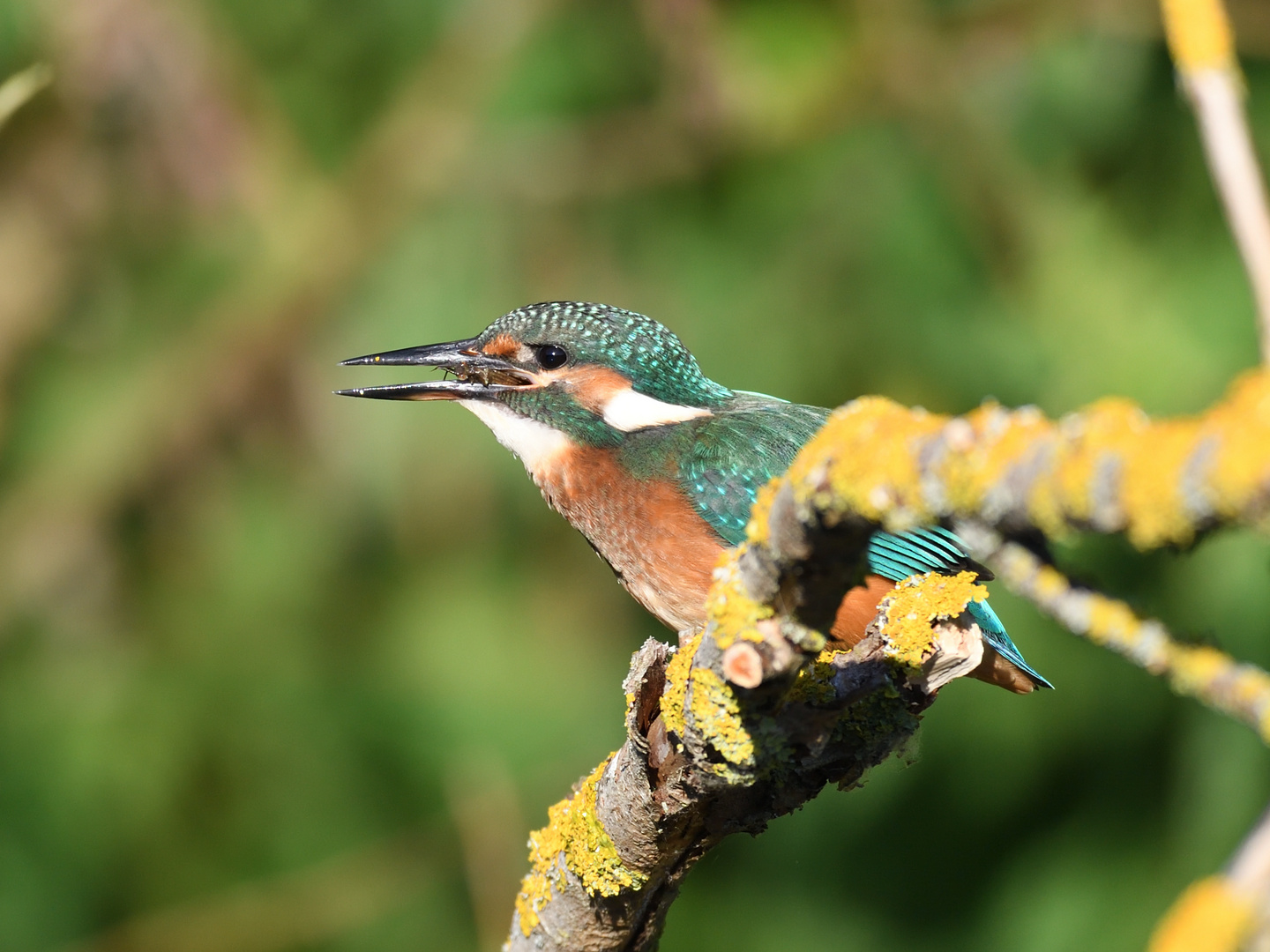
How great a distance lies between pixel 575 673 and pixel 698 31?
2.13 meters

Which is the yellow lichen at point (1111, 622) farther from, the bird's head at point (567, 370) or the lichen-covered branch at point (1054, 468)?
the bird's head at point (567, 370)

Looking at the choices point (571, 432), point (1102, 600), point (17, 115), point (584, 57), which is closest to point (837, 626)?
point (571, 432)

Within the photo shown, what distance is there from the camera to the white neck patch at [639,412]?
2758mm

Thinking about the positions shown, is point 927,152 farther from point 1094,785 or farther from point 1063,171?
point 1094,785

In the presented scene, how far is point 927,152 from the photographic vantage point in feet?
12.3

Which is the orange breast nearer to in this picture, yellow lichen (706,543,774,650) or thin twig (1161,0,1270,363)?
yellow lichen (706,543,774,650)

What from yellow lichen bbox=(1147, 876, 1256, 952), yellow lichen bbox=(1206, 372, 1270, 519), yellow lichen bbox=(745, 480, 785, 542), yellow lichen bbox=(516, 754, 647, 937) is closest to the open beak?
yellow lichen bbox=(516, 754, 647, 937)

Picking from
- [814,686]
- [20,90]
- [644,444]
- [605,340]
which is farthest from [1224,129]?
[605,340]

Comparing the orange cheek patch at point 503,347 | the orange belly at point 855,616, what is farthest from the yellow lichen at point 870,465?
the orange cheek patch at point 503,347

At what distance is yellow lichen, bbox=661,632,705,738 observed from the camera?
5.33 ft

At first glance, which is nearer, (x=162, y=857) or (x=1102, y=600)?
(x=1102, y=600)

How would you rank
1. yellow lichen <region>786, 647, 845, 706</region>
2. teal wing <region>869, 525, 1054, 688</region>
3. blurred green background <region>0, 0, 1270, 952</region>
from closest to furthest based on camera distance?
yellow lichen <region>786, 647, 845, 706</region> < teal wing <region>869, 525, 1054, 688</region> < blurred green background <region>0, 0, 1270, 952</region>

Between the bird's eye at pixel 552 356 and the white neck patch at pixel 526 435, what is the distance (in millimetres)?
128

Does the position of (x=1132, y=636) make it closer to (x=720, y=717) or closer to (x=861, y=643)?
(x=720, y=717)
